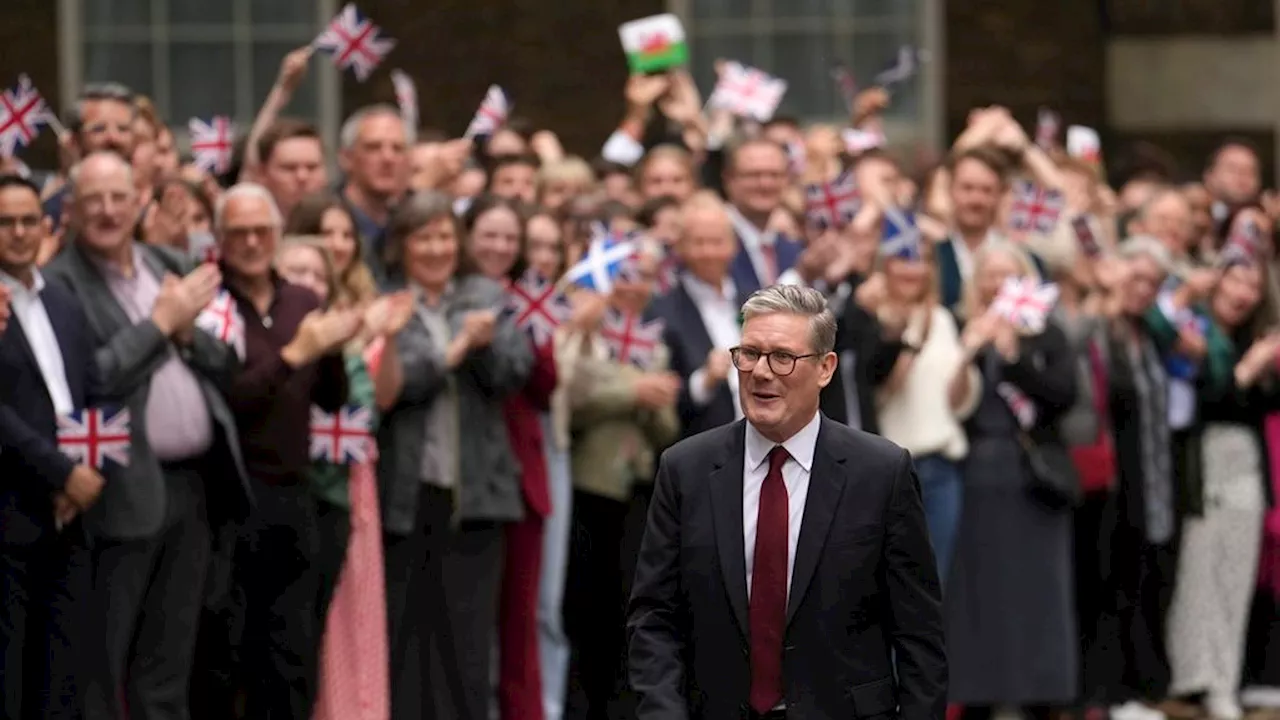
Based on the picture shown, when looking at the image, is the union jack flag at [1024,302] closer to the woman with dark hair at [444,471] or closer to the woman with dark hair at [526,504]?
the woman with dark hair at [526,504]

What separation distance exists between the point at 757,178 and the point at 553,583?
2.22 m

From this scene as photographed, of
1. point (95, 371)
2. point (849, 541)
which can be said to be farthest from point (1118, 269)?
point (849, 541)

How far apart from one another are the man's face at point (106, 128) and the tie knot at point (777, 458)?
4.37 meters

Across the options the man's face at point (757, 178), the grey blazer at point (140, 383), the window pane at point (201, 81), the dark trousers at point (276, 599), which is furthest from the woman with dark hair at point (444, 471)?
the window pane at point (201, 81)

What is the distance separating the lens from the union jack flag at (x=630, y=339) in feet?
40.2

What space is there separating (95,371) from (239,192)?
1051mm

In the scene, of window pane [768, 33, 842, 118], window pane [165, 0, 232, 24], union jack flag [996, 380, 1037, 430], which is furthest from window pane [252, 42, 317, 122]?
union jack flag [996, 380, 1037, 430]

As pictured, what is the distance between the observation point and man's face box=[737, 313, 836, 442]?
24.7ft

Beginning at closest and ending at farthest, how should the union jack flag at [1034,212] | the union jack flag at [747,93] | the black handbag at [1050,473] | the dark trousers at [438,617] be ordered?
the dark trousers at [438,617] < the black handbag at [1050,473] < the union jack flag at [1034,212] < the union jack flag at [747,93]

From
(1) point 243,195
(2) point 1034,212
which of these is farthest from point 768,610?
(2) point 1034,212

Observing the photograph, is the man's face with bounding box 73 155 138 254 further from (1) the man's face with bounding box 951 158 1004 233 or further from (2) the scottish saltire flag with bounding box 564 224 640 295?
(1) the man's face with bounding box 951 158 1004 233

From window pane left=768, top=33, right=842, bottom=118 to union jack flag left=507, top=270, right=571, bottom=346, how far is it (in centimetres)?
884

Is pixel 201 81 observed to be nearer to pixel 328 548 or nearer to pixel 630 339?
pixel 630 339

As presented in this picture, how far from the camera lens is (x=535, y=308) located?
11844 millimetres
